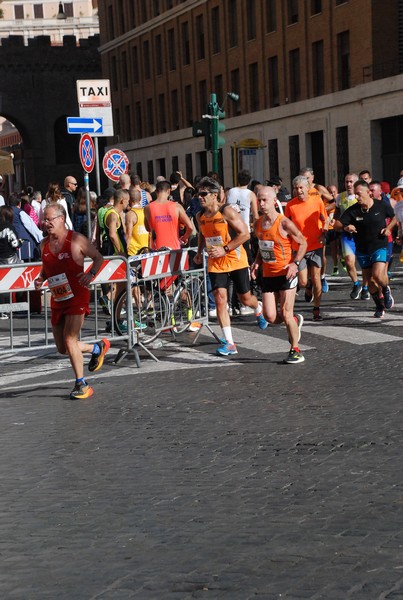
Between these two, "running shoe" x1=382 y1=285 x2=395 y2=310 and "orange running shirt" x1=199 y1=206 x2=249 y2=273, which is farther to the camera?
"running shoe" x1=382 y1=285 x2=395 y2=310

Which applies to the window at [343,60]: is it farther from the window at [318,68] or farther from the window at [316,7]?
the window at [316,7]

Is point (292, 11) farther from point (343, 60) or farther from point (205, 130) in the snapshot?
point (205, 130)

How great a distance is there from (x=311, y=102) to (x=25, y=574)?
4045 centimetres

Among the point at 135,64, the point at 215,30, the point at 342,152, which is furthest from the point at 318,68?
the point at 135,64

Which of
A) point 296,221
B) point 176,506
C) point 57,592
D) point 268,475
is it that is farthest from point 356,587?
point 296,221

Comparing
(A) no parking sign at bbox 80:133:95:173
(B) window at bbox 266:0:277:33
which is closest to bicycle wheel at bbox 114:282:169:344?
(A) no parking sign at bbox 80:133:95:173

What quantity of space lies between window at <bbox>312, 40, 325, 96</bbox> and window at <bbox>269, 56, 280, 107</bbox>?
3614 mm

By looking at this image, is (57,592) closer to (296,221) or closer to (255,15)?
(296,221)

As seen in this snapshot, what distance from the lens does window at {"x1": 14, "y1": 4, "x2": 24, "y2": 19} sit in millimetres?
117438

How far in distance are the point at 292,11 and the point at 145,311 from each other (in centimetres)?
3557

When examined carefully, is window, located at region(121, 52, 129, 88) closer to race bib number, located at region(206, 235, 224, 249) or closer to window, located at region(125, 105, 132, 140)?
window, located at region(125, 105, 132, 140)

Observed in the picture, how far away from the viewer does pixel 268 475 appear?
693cm

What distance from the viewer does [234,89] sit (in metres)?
53.1

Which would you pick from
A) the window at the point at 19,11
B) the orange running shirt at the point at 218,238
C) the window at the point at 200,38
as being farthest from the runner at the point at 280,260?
the window at the point at 19,11
